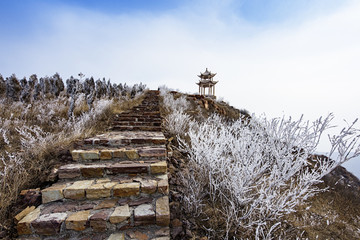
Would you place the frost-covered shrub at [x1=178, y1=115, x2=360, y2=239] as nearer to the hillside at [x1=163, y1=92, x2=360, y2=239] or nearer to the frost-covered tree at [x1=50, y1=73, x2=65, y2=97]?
the hillside at [x1=163, y1=92, x2=360, y2=239]

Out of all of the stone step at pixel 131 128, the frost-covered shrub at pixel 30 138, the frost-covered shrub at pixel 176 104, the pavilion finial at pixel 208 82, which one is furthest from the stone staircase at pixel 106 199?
the pavilion finial at pixel 208 82

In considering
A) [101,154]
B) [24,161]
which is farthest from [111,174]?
[24,161]

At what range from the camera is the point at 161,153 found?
3084 mm

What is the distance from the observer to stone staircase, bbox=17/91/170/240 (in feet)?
6.15

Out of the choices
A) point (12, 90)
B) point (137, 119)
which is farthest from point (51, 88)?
point (137, 119)

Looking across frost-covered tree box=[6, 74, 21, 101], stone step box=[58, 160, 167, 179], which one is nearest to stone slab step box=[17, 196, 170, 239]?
stone step box=[58, 160, 167, 179]

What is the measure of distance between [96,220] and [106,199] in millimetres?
374

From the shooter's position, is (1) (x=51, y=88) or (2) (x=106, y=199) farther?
(1) (x=51, y=88)

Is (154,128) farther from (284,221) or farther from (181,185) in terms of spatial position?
(284,221)

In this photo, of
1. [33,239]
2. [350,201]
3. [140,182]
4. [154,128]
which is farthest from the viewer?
[154,128]

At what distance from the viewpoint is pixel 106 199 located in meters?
2.26

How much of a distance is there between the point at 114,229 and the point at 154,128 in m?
2.99

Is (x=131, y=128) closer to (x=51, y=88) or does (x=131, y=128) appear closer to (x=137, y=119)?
(x=137, y=119)

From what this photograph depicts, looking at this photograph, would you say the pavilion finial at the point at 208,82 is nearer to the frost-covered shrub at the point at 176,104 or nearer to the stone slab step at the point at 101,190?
the frost-covered shrub at the point at 176,104
